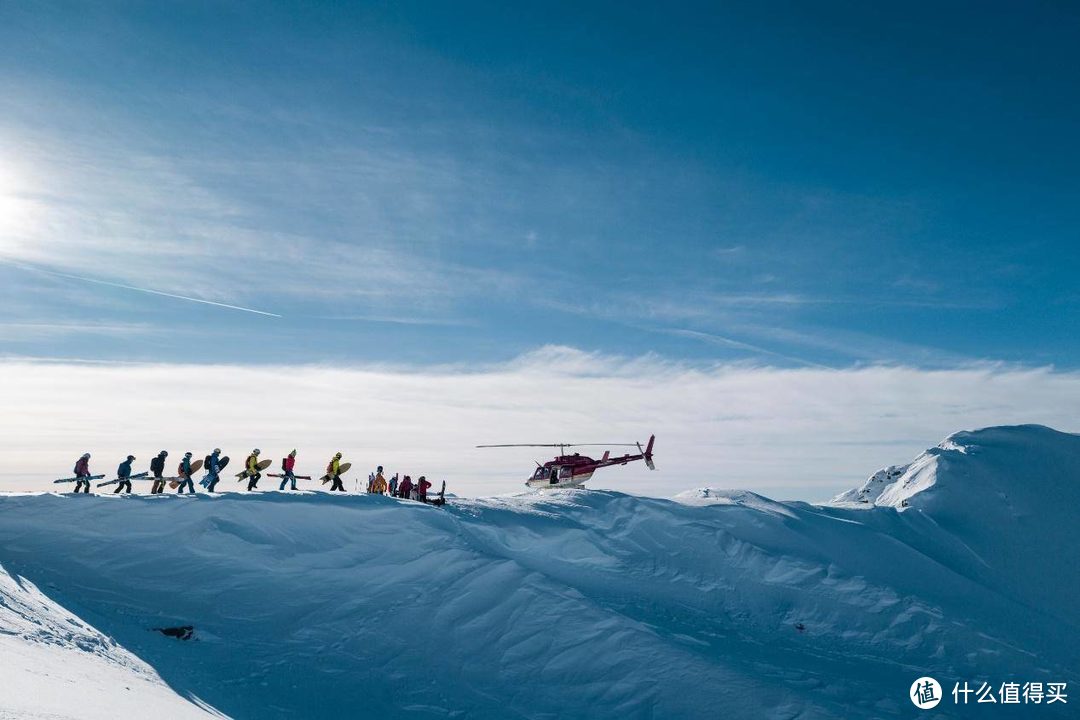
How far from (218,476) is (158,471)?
2.43 metres

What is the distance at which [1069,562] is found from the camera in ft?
122

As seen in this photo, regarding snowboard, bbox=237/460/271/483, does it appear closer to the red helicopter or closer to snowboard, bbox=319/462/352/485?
snowboard, bbox=319/462/352/485

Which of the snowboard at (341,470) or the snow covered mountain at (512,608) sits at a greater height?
the snowboard at (341,470)

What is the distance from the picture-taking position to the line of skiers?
27422mm

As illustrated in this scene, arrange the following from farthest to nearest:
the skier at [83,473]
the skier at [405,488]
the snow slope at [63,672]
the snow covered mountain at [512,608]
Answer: the skier at [405,488]
the skier at [83,473]
the snow covered mountain at [512,608]
the snow slope at [63,672]

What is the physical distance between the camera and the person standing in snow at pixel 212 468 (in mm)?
27625

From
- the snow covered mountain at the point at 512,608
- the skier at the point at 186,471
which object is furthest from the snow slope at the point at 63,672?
the skier at the point at 186,471

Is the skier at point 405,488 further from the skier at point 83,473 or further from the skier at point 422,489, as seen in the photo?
the skier at point 83,473

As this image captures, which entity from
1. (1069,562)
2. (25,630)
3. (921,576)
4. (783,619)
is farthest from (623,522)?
(1069,562)

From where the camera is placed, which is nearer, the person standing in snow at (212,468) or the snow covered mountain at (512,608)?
the snow covered mountain at (512,608)

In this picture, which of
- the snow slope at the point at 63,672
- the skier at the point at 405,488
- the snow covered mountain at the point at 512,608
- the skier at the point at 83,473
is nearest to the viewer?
the snow slope at the point at 63,672

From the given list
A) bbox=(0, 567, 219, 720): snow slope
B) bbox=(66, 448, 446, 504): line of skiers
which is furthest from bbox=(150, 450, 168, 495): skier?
bbox=(0, 567, 219, 720): snow slope

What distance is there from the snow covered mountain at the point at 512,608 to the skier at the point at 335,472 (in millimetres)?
3032

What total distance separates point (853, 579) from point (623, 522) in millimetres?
10396
